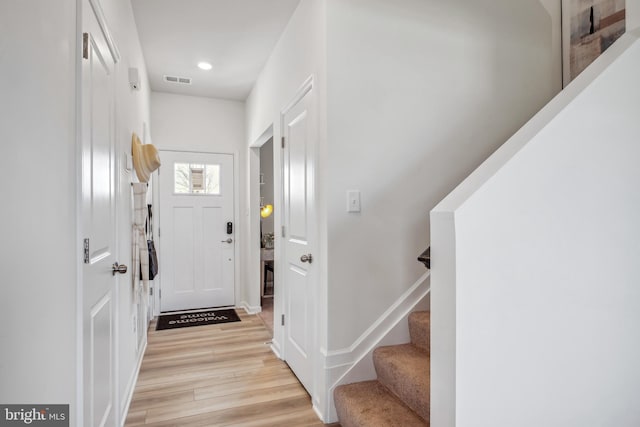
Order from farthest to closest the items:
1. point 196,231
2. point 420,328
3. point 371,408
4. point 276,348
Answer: point 196,231 → point 276,348 → point 420,328 → point 371,408

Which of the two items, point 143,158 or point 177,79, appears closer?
point 143,158

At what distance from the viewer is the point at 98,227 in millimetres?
1560

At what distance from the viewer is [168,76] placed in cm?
384

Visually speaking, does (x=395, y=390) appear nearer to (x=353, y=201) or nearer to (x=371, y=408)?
(x=371, y=408)

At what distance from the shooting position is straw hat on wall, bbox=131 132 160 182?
2594 millimetres

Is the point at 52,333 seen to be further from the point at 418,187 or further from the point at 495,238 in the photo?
the point at 418,187

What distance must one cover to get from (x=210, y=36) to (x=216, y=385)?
2.73 meters

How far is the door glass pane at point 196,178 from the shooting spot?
442 centimetres

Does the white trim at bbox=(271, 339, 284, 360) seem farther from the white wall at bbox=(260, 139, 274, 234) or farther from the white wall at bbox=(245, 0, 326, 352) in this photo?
the white wall at bbox=(260, 139, 274, 234)

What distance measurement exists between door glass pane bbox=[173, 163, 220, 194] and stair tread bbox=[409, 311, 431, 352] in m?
3.19

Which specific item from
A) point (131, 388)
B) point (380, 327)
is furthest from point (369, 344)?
point (131, 388)

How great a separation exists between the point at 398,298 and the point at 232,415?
120cm

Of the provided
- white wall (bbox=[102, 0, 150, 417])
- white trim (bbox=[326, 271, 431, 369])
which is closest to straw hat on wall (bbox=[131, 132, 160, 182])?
white wall (bbox=[102, 0, 150, 417])

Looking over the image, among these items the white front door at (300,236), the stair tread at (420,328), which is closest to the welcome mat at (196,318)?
the white front door at (300,236)
